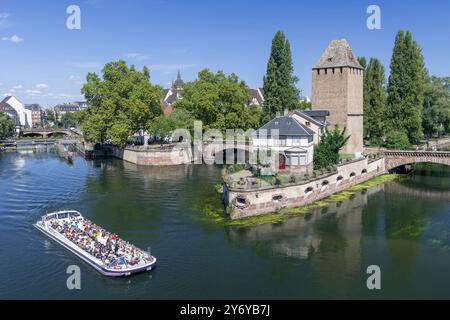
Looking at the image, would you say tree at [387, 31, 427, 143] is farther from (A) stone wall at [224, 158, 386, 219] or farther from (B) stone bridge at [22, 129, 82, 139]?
(B) stone bridge at [22, 129, 82, 139]

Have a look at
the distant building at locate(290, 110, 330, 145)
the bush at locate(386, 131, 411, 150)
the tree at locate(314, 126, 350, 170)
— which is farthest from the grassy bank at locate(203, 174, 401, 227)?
the bush at locate(386, 131, 411, 150)

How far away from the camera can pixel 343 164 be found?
61500mm

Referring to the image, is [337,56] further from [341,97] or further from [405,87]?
[405,87]

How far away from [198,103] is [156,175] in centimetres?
1877

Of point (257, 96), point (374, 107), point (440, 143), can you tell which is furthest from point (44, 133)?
point (440, 143)

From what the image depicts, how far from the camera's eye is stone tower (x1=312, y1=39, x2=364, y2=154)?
71.9 metres

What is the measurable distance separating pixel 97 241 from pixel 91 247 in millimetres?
1974

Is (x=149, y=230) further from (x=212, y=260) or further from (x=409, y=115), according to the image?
(x=409, y=115)

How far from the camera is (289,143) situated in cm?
6078

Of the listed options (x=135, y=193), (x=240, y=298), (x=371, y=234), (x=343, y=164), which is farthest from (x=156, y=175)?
(x=240, y=298)

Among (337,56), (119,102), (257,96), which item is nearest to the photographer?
(337,56)

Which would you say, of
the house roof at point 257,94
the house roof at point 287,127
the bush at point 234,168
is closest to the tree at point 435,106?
the house roof at point 287,127

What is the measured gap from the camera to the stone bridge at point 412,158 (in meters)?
65.8
